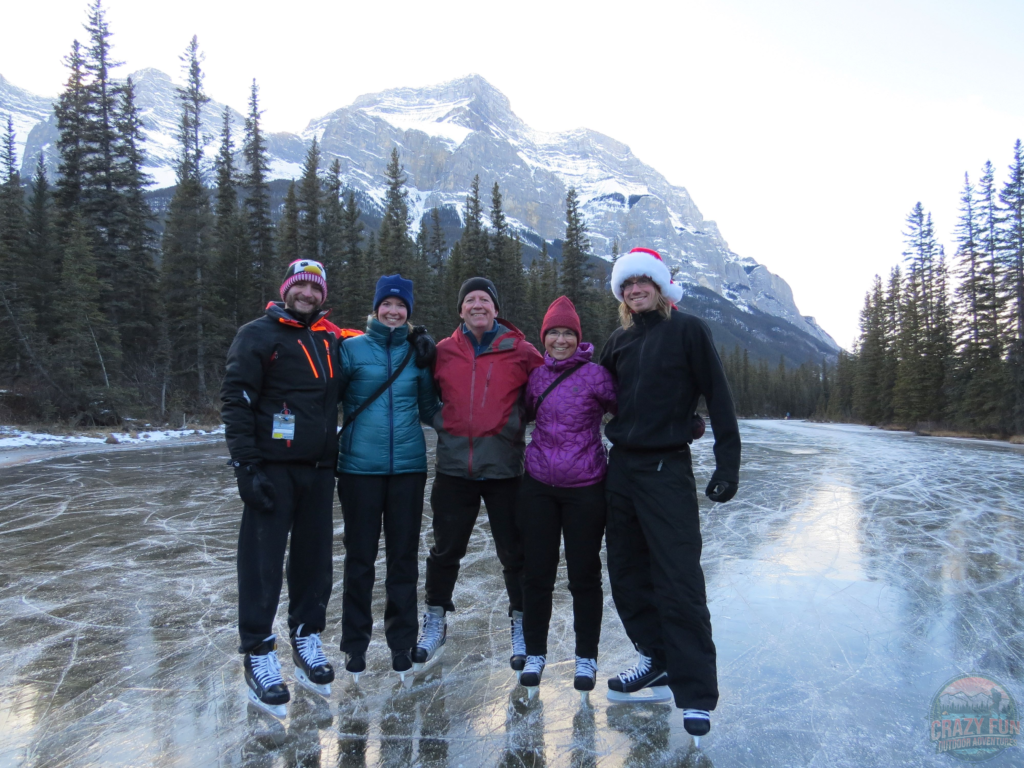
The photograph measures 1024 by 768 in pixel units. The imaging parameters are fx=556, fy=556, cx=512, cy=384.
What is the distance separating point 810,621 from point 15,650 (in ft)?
15.9

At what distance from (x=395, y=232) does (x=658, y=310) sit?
117 ft

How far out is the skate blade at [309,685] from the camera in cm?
270

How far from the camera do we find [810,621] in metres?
3.70

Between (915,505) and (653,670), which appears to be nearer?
(653,670)

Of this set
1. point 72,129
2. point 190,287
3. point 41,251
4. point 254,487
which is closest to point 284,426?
point 254,487

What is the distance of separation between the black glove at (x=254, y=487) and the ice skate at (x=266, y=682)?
0.69 m

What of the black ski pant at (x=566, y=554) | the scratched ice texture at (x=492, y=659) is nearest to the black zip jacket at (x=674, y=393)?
the black ski pant at (x=566, y=554)

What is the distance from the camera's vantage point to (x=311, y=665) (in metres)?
2.74

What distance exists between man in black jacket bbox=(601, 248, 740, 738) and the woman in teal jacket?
3.46 ft

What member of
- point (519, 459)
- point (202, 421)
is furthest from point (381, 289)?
point (202, 421)

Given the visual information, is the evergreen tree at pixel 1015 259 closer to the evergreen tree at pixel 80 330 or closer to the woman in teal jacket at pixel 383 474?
the woman in teal jacket at pixel 383 474

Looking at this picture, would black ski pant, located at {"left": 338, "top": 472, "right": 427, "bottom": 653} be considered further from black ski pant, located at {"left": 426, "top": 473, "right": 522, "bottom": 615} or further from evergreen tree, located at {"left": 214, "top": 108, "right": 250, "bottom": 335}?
evergreen tree, located at {"left": 214, "top": 108, "right": 250, "bottom": 335}

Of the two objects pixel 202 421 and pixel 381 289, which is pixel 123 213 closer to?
pixel 202 421

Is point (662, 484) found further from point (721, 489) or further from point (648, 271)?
point (648, 271)
